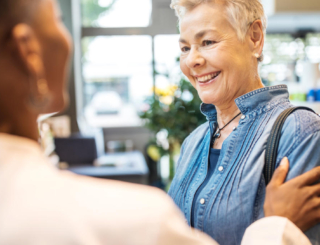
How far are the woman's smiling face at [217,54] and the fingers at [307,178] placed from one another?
17.3 inches

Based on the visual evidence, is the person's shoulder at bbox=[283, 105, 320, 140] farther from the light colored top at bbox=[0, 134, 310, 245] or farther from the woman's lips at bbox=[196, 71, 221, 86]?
the light colored top at bbox=[0, 134, 310, 245]

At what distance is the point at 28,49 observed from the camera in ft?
1.68

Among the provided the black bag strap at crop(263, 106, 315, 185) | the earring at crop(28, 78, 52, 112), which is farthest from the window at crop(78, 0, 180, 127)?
the earring at crop(28, 78, 52, 112)

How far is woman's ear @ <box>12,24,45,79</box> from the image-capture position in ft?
1.64

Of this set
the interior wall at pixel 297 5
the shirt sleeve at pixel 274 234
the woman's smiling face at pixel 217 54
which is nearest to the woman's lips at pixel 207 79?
the woman's smiling face at pixel 217 54

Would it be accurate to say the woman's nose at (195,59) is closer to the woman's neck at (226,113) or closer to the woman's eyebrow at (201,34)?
the woman's eyebrow at (201,34)

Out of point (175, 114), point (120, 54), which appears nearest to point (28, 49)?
point (175, 114)

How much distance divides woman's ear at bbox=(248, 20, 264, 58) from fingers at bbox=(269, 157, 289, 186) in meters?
0.48

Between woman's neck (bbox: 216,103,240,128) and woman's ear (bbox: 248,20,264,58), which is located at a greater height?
woman's ear (bbox: 248,20,264,58)

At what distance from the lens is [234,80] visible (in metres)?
1.26

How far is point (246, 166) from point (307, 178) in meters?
0.19

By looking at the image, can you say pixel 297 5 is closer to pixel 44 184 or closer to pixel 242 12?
pixel 242 12

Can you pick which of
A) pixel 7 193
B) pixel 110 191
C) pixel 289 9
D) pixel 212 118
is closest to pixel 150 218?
pixel 110 191

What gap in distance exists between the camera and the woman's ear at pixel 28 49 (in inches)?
19.7
